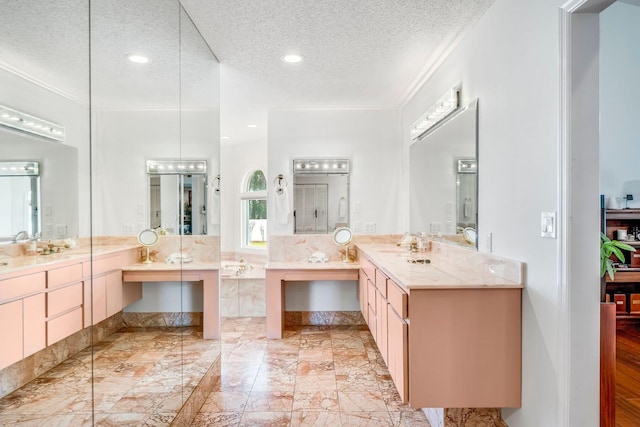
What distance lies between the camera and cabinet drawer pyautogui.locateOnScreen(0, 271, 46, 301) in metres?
0.92

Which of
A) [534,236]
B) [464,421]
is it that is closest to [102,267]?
[534,236]

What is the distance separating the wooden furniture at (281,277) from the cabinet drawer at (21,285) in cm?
290

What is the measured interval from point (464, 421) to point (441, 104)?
214cm

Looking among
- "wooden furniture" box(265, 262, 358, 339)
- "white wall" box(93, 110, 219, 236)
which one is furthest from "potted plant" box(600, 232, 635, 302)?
"wooden furniture" box(265, 262, 358, 339)

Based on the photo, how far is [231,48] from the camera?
276 centimetres

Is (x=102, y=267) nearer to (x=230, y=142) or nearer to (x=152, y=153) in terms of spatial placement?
(x=152, y=153)

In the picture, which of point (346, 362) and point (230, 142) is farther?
point (230, 142)

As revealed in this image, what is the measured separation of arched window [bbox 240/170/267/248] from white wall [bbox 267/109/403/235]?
178 centimetres

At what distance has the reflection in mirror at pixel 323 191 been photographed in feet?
14.2

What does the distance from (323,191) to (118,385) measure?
3.12 metres

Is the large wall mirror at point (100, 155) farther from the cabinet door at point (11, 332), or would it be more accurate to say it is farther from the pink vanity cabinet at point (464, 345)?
the pink vanity cabinet at point (464, 345)

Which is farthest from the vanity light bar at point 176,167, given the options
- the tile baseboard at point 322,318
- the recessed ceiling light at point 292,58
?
the tile baseboard at point 322,318

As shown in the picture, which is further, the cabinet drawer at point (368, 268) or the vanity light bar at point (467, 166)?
the cabinet drawer at point (368, 268)

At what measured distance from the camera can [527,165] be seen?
72.8 inches
